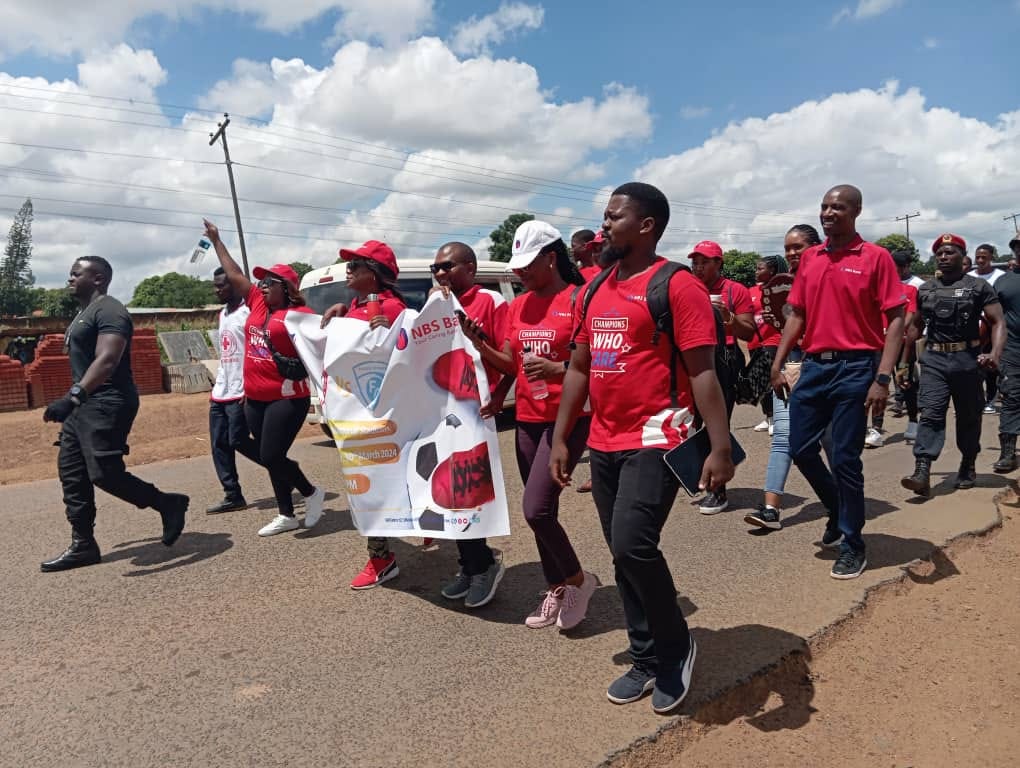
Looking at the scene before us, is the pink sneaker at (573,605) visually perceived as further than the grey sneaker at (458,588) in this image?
No

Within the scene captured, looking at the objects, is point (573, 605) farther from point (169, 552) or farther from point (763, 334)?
point (763, 334)

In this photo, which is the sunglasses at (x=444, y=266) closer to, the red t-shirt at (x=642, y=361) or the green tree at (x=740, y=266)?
the red t-shirt at (x=642, y=361)

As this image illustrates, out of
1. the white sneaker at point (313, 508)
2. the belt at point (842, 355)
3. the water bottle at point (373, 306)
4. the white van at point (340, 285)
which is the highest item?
the white van at point (340, 285)

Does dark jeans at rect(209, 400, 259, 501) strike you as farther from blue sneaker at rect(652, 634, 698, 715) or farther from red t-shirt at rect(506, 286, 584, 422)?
blue sneaker at rect(652, 634, 698, 715)

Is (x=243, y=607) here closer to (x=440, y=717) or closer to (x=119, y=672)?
(x=119, y=672)

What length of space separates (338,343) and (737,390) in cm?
226

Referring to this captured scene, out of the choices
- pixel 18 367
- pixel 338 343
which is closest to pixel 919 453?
pixel 338 343

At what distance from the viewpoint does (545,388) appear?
371cm

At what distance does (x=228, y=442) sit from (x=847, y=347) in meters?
4.67

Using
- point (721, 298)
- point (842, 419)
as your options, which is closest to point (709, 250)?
point (721, 298)

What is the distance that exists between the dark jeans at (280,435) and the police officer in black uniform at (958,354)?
15.4ft

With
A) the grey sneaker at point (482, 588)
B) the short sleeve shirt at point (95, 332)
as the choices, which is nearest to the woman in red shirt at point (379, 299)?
the grey sneaker at point (482, 588)

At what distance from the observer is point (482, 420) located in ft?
13.4

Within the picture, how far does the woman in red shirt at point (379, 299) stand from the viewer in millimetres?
4289
